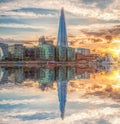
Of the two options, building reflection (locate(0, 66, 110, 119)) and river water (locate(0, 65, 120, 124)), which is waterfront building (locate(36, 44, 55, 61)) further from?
river water (locate(0, 65, 120, 124))

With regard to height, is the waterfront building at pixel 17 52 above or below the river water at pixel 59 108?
below

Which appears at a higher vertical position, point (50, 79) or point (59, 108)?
point (59, 108)

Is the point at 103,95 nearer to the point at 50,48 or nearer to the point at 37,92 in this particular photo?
the point at 37,92

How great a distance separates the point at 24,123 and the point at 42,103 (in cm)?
593

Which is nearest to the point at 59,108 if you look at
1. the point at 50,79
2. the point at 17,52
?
the point at 50,79

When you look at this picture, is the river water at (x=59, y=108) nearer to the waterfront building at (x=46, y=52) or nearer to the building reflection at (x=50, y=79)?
the building reflection at (x=50, y=79)

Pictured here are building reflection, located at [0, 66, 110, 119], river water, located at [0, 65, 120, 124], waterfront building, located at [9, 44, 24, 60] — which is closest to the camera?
river water, located at [0, 65, 120, 124]

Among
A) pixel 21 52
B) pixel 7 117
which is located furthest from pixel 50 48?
pixel 7 117

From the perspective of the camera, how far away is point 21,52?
517 feet

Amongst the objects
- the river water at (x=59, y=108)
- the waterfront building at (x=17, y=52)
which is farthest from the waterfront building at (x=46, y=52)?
the river water at (x=59, y=108)

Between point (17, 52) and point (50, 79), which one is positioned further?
point (17, 52)

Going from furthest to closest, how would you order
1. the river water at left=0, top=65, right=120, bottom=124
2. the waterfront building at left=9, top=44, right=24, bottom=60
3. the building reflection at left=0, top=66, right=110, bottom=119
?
the waterfront building at left=9, top=44, right=24, bottom=60, the building reflection at left=0, top=66, right=110, bottom=119, the river water at left=0, top=65, right=120, bottom=124

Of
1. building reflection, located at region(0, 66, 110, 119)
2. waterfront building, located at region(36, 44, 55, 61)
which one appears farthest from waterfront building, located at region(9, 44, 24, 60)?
building reflection, located at region(0, 66, 110, 119)

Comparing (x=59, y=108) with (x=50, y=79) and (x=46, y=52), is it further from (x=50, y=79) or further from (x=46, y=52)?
(x=46, y=52)
